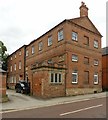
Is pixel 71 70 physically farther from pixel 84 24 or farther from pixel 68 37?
pixel 84 24

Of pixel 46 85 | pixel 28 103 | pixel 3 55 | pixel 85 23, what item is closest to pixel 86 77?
pixel 85 23

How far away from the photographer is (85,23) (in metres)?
32.9

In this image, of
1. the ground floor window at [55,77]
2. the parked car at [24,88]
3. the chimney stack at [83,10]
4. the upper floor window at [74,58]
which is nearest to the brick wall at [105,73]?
the chimney stack at [83,10]

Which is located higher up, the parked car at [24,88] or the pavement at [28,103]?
the parked car at [24,88]

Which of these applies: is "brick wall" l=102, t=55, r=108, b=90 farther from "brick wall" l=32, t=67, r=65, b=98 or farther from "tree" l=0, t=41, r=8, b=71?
"tree" l=0, t=41, r=8, b=71

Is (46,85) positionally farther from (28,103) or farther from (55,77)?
(28,103)

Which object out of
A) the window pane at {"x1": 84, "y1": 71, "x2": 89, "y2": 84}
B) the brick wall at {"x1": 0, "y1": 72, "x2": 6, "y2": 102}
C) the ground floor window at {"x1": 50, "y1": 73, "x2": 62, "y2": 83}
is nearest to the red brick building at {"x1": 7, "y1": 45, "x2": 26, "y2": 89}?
the window pane at {"x1": 84, "y1": 71, "x2": 89, "y2": 84}

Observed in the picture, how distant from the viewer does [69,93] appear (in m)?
28.2

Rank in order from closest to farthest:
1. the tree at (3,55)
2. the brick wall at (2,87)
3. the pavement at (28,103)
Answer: the pavement at (28,103), the brick wall at (2,87), the tree at (3,55)

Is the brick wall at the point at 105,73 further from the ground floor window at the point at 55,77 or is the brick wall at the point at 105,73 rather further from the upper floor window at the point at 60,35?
the ground floor window at the point at 55,77

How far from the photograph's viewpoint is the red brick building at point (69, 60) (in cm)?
2653

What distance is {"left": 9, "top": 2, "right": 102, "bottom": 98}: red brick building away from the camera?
87.0 feet

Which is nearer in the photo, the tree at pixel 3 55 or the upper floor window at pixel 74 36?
the upper floor window at pixel 74 36

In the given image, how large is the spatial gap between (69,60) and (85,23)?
24.0ft
